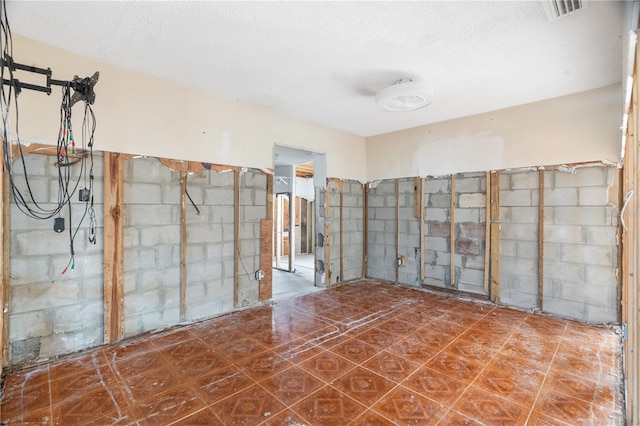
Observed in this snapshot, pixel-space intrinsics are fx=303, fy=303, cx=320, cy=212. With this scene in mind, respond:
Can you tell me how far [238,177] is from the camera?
158 inches

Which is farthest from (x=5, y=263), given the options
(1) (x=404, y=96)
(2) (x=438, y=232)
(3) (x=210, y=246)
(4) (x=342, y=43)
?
(2) (x=438, y=232)

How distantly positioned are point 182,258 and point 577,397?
12.5 feet

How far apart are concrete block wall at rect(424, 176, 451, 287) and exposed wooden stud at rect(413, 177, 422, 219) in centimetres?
12

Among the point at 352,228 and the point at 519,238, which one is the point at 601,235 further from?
the point at 352,228

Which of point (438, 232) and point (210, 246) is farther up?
point (438, 232)

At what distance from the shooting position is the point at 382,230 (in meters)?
5.69

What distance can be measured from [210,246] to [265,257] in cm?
85

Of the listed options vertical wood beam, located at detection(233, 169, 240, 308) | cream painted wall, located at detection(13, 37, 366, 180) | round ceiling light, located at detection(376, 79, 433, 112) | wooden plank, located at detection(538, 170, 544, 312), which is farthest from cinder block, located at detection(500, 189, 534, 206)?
vertical wood beam, located at detection(233, 169, 240, 308)

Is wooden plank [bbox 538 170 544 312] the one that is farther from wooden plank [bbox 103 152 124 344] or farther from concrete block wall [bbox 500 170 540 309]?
wooden plank [bbox 103 152 124 344]

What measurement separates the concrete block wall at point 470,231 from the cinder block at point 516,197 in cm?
24

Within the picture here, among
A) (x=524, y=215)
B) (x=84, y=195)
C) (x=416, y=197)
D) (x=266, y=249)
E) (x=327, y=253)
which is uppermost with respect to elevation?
(x=416, y=197)

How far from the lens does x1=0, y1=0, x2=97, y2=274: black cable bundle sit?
2.50 metres

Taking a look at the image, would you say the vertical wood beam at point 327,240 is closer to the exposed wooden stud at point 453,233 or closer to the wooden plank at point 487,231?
the exposed wooden stud at point 453,233

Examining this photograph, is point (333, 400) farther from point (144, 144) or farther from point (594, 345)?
point (144, 144)
